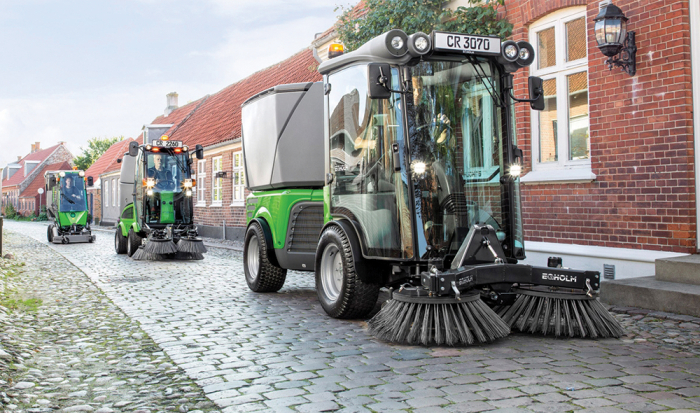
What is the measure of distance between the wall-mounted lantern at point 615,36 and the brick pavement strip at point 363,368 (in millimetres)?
2969

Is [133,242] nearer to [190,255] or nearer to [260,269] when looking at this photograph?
[190,255]

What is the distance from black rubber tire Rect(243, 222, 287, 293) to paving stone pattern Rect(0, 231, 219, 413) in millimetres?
1903

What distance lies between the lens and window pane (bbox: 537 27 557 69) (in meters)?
8.93

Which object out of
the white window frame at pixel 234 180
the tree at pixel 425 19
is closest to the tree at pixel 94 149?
the white window frame at pixel 234 180

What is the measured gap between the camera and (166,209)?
15.3m

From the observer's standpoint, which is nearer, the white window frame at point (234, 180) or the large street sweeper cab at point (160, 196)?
the large street sweeper cab at point (160, 196)

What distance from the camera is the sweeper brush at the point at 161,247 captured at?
14.0 meters

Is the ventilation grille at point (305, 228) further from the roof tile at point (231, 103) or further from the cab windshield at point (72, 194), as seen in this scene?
the cab windshield at point (72, 194)

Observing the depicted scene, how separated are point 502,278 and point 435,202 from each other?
87 centimetres

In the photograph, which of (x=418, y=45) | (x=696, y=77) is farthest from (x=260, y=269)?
(x=696, y=77)

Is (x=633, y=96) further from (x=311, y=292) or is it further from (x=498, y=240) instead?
(x=311, y=292)

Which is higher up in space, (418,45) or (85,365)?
(418,45)

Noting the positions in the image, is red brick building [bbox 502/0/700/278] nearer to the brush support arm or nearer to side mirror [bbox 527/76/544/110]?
side mirror [bbox 527/76/544/110]

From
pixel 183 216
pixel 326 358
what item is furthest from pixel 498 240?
pixel 183 216
